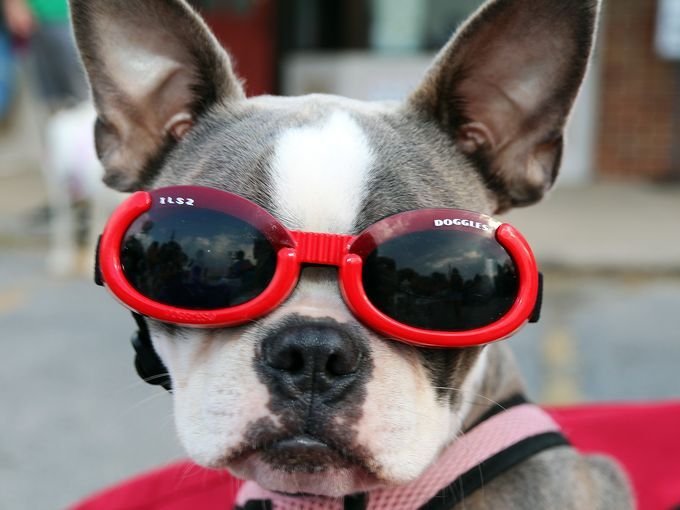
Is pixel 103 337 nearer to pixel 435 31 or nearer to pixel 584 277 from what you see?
pixel 584 277

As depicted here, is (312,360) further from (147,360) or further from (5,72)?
(5,72)

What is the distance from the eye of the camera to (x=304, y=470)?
1830 millimetres

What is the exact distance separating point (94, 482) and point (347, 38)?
8.14 metres

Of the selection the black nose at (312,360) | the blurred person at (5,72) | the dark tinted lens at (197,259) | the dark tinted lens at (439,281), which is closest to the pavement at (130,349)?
the dark tinted lens at (197,259)

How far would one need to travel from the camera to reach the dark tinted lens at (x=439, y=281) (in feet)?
6.14

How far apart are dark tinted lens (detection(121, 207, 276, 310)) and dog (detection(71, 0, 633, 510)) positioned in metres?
0.08

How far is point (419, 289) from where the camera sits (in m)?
1.88

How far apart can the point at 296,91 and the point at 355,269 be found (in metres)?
9.70

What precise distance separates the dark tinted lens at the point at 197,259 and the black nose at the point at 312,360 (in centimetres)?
15

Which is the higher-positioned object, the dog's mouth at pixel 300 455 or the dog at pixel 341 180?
the dog at pixel 341 180

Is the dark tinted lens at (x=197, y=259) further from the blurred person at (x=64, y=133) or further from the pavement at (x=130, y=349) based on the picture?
the blurred person at (x=64, y=133)

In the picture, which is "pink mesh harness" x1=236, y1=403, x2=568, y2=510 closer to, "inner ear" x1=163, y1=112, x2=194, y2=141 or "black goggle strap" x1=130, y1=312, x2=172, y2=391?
"black goggle strap" x1=130, y1=312, x2=172, y2=391

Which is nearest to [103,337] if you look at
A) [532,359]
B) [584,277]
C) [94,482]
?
[94,482]

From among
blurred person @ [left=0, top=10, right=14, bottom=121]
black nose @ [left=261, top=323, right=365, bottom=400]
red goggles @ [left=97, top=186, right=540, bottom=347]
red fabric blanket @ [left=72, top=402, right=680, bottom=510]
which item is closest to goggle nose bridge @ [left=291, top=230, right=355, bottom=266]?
red goggles @ [left=97, top=186, right=540, bottom=347]
